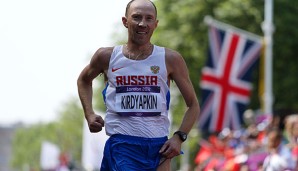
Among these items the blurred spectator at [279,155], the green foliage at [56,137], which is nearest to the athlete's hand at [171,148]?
the blurred spectator at [279,155]

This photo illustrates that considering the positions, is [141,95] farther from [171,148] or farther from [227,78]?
[227,78]

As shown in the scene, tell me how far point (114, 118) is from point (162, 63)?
557 millimetres

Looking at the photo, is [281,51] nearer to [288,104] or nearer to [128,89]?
[288,104]

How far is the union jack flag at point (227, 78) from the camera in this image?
28.4 metres

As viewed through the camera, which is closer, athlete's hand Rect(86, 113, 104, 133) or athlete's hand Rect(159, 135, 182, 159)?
athlete's hand Rect(159, 135, 182, 159)

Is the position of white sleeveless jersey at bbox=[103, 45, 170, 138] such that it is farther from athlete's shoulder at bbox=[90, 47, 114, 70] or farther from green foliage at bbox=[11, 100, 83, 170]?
green foliage at bbox=[11, 100, 83, 170]

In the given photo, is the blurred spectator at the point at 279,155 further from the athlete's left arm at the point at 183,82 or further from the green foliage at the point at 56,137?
the green foliage at the point at 56,137

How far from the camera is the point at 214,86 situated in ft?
95.5

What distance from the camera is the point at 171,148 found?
8.96 m

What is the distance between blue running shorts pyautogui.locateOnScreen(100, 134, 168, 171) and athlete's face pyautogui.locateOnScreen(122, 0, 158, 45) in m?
0.75

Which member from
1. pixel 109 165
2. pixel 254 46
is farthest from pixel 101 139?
pixel 109 165

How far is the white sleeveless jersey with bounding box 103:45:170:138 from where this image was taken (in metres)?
9.07

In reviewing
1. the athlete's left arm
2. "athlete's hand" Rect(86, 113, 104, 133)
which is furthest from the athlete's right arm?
the athlete's left arm

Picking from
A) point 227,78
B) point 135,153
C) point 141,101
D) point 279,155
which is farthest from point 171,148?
point 227,78
